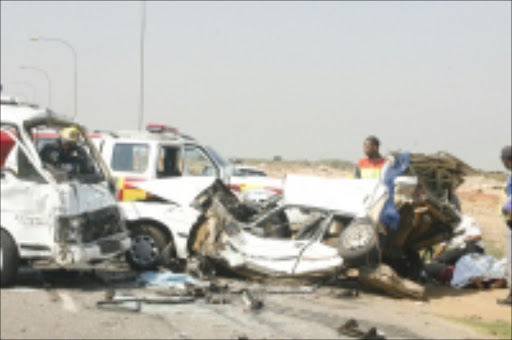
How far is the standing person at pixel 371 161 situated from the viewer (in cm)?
1346

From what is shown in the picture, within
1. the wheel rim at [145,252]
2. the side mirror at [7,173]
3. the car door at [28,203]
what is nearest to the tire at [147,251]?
the wheel rim at [145,252]

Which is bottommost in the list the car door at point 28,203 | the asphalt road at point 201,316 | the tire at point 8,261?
the asphalt road at point 201,316

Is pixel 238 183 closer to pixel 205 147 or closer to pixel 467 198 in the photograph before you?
pixel 205 147

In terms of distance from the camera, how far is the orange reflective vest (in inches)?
531

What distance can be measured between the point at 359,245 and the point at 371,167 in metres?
2.44

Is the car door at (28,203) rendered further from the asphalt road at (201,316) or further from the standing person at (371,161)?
the standing person at (371,161)

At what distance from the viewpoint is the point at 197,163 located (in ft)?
52.6

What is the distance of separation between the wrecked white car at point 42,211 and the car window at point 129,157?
367 cm

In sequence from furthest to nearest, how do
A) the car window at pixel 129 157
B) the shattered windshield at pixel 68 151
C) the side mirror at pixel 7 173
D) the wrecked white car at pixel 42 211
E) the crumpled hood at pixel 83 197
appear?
the car window at pixel 129 157 < the shattered windshield at pixel 68 151 < the side mirror at pixel 7 173 < the crumpled hood at pixel 83 197 < the wrecked white car at pixel 42 211

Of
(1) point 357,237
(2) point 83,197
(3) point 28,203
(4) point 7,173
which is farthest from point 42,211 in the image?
(1) point 357,237

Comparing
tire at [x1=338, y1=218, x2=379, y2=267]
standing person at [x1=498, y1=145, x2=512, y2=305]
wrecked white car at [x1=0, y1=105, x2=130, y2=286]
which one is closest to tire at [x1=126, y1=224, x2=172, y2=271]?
wrecked white car at [x1=0, y1=105, x2=130, y2=286]

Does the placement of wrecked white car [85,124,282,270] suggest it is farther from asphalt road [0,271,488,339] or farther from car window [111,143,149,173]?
asphalt road [0,271,488,339]

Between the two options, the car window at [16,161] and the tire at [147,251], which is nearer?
the car window at [16,161]

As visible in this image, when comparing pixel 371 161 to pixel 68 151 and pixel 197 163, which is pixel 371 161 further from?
pixel 68 151
